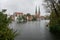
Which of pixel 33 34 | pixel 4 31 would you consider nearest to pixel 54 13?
pixel 33 34

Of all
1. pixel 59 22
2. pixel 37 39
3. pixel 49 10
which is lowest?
pixel 37 39

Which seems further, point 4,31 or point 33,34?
point 33,34

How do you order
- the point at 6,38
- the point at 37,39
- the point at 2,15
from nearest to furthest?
the point at 6,38 → the point at 2,15 → the point at 37,39

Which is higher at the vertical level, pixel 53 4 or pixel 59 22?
pixel 53 4

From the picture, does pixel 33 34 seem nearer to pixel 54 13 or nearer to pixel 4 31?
pixel 54 13

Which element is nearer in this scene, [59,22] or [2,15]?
[2,15]

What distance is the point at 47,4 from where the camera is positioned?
17.6 meters

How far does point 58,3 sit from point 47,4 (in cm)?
107

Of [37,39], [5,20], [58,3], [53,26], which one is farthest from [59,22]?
[5,20]

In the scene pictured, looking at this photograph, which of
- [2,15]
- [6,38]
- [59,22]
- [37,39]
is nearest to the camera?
[6,38]

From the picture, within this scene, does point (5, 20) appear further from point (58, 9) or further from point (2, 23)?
point (58, 9)

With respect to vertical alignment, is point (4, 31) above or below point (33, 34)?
above

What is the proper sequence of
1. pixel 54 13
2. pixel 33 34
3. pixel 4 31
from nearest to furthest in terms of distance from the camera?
pixel 4 31
pixel 54 13
pixel 33 34

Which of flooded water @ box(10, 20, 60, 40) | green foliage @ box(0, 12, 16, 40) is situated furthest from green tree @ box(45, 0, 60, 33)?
green foliage @ box(0, 12, 16, 40)
